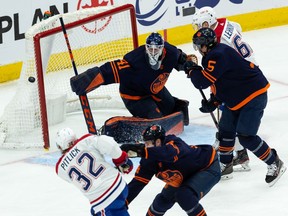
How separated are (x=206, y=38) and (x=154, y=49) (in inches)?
36.9

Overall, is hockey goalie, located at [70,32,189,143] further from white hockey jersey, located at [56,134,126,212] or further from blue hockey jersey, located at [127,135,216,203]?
white hockey jersey, located at [56,134,126,212]

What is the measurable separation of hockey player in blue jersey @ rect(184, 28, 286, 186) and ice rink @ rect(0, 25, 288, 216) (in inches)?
9.4

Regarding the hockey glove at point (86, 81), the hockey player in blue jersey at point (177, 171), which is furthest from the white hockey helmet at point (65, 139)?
the hockey glove at point (86, 81)

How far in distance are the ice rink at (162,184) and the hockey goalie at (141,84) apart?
11.9 inches

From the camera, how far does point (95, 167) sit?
16.1 ft

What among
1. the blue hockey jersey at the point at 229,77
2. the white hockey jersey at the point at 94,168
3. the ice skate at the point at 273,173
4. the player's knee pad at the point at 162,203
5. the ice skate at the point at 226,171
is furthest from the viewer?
the ice skate at the point at 226,171

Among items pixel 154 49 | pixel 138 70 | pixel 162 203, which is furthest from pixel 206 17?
pixel 162 203

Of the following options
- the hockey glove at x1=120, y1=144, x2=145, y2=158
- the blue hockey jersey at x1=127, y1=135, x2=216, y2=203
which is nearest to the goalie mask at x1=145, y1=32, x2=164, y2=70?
the blue hockey jersey at x1=127, y1=135, x2=216, y2=203

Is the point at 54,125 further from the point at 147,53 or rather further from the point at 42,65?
the point at 147,53

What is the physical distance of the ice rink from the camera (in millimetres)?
5816

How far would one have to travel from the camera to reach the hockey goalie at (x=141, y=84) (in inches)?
270

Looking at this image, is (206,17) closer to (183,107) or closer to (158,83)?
(158,83)

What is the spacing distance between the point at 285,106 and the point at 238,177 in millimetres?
1674

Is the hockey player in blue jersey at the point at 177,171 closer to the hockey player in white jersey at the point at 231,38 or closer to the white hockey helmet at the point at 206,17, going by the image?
the hockey player in white jersey at the point at 231,38
